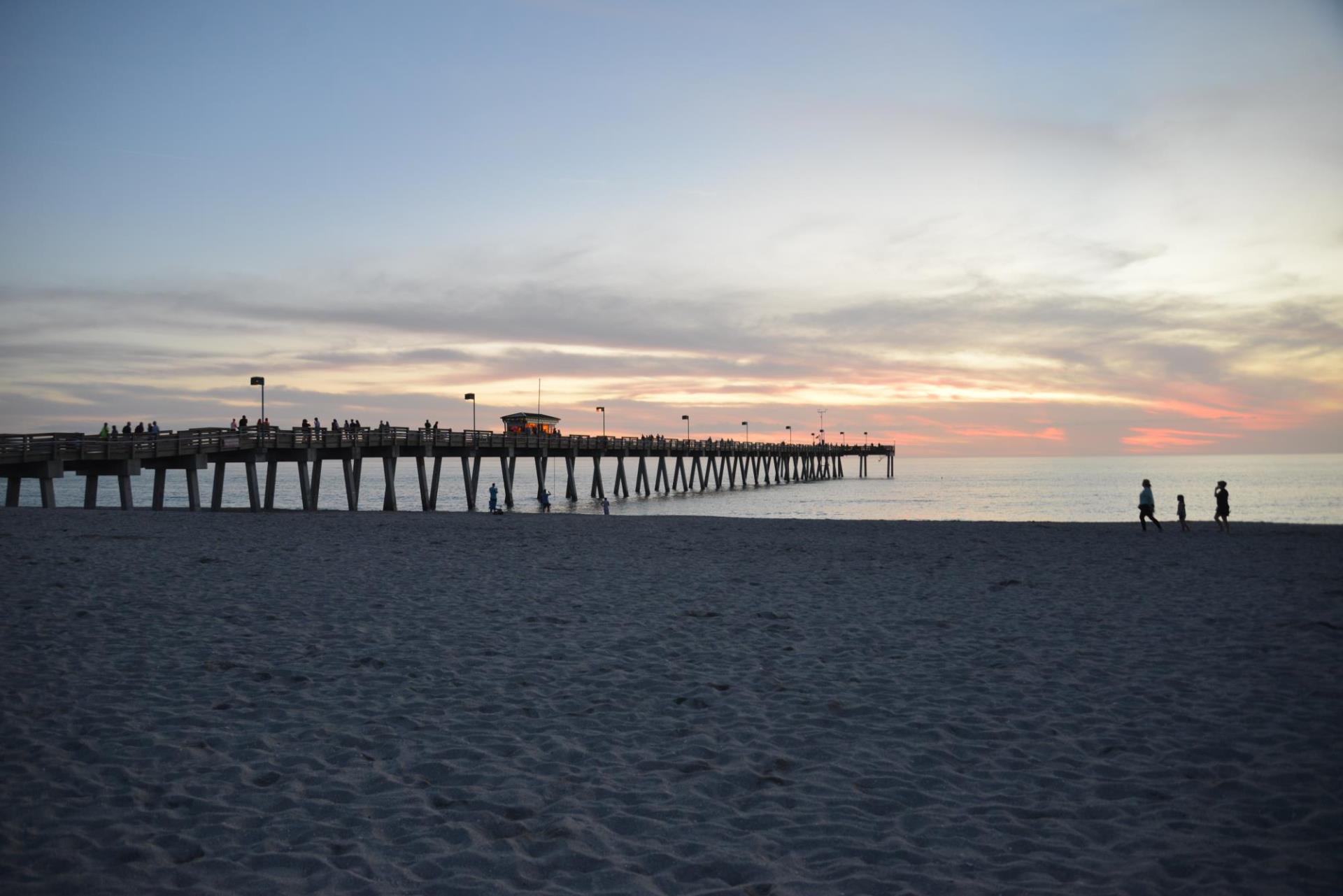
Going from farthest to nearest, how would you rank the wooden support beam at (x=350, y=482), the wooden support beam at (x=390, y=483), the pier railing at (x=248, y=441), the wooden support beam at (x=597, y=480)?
the wooden support beam at (x=597, y=480)
the wooden support beam at (x=390, y=483)
the wooden support beam at (x=350, y=482)
the pier railing at (x=248, y=441)

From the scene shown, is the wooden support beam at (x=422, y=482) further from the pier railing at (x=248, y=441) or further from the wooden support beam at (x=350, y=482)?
the wooden support beam at (x=350, y=482)

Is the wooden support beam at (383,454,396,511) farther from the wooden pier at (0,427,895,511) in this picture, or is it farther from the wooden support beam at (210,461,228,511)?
the wooden support beam at (210,461,228,511)

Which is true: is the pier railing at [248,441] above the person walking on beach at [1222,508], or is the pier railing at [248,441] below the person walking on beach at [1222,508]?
above

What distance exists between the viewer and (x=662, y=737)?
641 cm

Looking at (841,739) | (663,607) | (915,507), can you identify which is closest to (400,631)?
(663,607)

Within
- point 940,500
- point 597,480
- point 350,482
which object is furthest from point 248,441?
point 940,500

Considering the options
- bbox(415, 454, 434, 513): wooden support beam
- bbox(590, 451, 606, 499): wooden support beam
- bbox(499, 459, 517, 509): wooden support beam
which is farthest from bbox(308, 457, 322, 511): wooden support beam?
bbox(590, 451, 606, 499): wooden support beam

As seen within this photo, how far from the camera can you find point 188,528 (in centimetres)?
2103

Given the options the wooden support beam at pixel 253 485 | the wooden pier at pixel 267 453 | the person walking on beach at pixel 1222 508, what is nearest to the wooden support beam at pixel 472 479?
the wooden pier at pixel 267 453

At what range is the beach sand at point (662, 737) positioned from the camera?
14.5 ft

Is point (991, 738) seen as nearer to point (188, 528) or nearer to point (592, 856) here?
point (592, 856)

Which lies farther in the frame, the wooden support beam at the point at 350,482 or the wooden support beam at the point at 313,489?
the wooden support beam at the point at 350,482

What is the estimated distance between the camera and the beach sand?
14.5 feet

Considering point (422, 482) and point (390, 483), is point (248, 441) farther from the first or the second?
point (422, 482)
